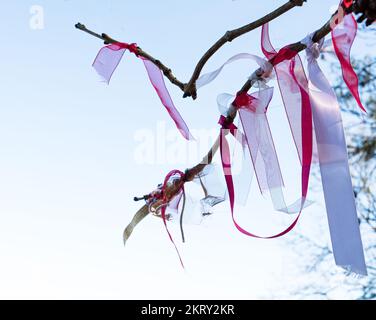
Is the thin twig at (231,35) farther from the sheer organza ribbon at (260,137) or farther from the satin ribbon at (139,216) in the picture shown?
the satin ribbon at (139,216)

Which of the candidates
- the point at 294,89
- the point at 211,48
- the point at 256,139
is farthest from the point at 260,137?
the point at 211,48

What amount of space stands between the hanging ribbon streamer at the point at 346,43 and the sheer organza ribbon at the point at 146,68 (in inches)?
16.0

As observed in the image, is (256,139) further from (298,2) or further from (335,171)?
(298,2)

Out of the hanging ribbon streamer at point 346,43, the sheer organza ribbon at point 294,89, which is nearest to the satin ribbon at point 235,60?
the sheer organza ribbon at point 294,89

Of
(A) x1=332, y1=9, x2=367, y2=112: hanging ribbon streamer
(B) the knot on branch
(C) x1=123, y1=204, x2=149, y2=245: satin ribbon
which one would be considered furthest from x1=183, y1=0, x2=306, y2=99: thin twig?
(C) x1=123, y1=204, x2=149, y2=245: satin ribbon

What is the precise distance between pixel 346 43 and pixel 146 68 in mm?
501

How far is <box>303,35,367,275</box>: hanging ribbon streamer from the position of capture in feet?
3.37

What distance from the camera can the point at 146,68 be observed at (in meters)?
1.34

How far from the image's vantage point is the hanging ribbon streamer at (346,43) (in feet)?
3.52

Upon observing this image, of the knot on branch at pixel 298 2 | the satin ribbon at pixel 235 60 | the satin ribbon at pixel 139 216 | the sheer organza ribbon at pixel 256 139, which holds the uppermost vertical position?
the knot on branch at pixel 298 2
